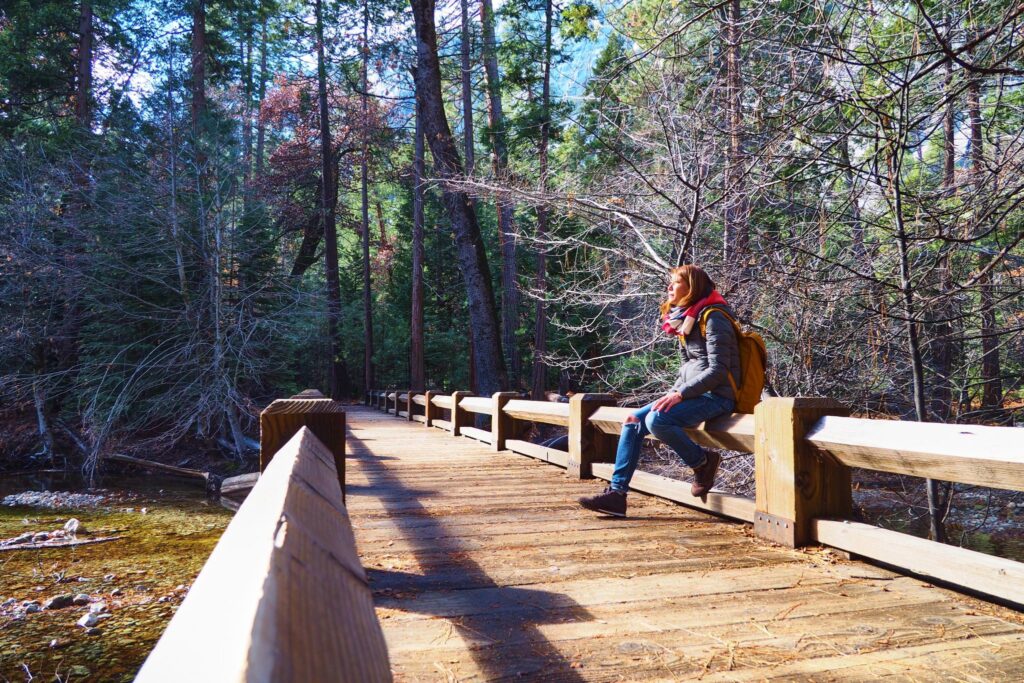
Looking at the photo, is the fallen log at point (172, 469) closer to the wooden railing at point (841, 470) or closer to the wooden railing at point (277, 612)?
the wooden railing at point (841, 470)

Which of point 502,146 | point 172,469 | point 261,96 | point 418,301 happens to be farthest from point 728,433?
point 261,96

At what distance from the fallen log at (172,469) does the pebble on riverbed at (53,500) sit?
4.81 ft

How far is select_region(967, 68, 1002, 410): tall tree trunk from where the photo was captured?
19.0 ft

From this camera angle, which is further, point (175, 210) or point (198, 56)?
point (198, 56)

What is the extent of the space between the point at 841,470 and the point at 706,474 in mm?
923

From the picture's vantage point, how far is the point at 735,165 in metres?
6.70

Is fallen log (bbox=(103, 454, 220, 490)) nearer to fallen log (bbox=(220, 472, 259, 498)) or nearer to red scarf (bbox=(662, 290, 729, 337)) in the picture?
fallen log (bbox=(220, 472, 259, 498))

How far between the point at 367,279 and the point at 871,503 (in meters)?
20.0

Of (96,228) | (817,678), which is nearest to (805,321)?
(817,678)

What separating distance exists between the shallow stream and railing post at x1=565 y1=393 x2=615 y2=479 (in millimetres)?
3493

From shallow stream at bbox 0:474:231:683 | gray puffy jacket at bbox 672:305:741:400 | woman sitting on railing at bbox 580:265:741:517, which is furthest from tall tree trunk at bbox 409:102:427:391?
gray puffy jacket at bbox 672:305:741:400

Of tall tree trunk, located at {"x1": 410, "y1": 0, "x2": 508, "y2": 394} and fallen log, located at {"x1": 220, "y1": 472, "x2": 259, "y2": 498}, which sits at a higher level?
tall tree trunk, located at {"x1": 410, "y1": 0, "x2": 508, "y2": 394}

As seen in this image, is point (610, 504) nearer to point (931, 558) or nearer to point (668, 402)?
point (668, 402)

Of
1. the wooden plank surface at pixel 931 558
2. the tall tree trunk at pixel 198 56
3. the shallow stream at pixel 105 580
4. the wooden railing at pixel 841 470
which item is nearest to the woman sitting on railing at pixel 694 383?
the wooden railing at pixel 841 470
